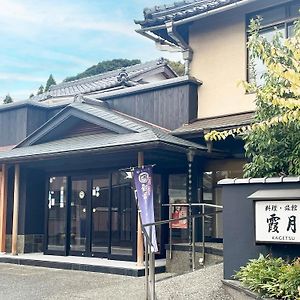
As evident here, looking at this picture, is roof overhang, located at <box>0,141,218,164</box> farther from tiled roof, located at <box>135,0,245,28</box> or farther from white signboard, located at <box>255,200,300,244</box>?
white signboard, located at <box>255,200,300,244</box>

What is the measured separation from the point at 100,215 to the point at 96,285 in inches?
140

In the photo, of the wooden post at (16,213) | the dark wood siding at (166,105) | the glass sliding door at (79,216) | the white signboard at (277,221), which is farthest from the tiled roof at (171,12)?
the white signboard at (277,221)

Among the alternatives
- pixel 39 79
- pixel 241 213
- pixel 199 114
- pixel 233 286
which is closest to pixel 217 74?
pixel 199 114

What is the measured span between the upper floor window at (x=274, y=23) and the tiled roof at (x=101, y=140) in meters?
2.22

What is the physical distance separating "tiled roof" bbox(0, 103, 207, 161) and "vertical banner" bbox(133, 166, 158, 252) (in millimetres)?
673

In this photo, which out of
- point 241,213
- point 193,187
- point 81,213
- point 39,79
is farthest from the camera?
point 39,79

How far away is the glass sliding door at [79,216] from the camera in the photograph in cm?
1259

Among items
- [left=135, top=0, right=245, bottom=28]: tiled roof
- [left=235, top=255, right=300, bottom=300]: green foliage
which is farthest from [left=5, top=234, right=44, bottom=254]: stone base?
[left=235, top=255, right=300, bottom=300]: green foliage

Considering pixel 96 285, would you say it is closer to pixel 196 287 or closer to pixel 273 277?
pixel 196 287

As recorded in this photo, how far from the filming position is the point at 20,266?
39.1ft

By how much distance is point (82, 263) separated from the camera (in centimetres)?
1101

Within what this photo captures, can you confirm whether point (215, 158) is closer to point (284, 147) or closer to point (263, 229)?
point (284, 147)

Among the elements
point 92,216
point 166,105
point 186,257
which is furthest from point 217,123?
point 92,216

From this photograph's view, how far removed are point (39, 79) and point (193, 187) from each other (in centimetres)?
3185
